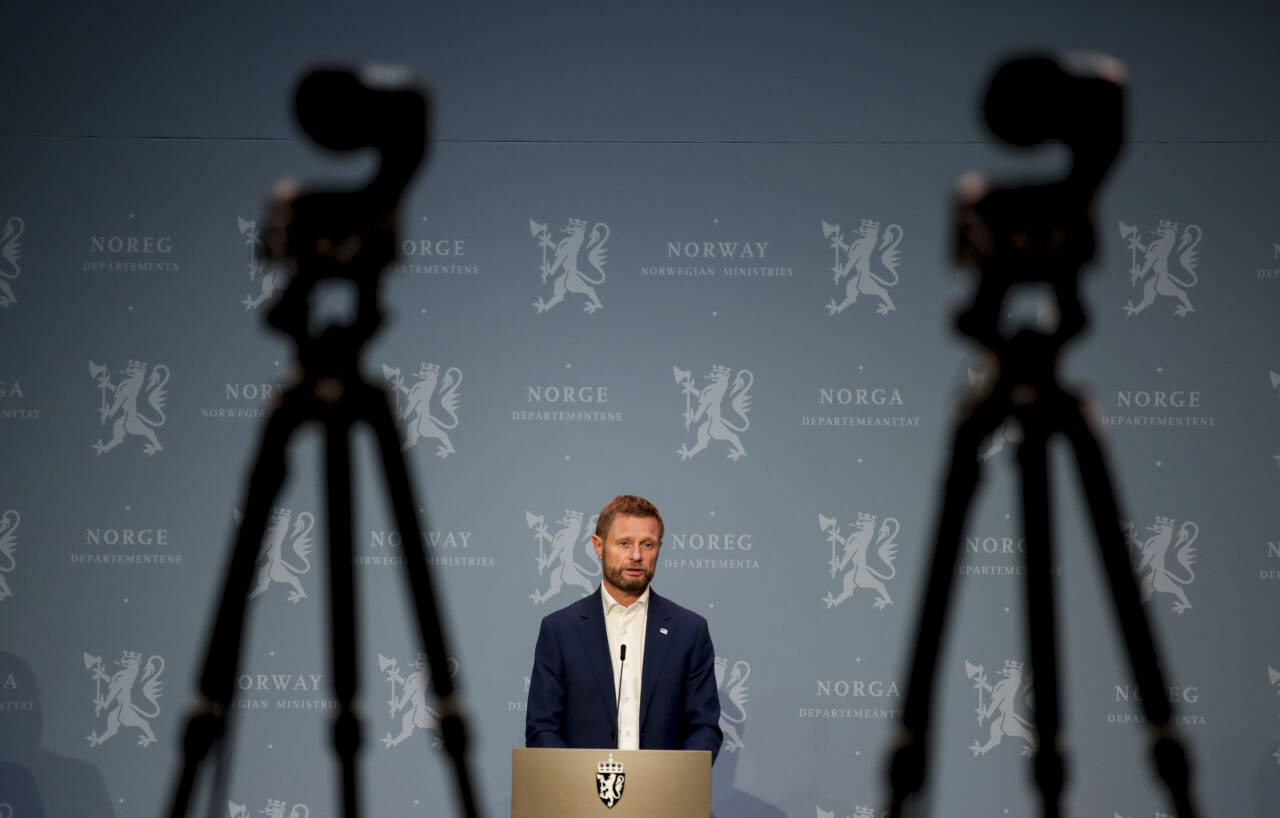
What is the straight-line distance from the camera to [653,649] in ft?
Result: 11.4

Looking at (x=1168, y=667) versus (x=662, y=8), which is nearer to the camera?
(x=1168, y=667)

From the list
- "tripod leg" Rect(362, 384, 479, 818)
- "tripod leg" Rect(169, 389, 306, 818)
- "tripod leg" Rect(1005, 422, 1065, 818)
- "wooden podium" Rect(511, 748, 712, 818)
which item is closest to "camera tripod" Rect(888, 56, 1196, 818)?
"tripod leg" Rect(1005, 422, 1065, 818)

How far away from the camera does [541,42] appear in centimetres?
481

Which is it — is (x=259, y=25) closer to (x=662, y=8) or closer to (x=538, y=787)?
(x=662, y=8)

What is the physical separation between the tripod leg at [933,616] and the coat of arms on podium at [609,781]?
1.71m

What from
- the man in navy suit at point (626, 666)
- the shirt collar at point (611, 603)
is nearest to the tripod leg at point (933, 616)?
the man in navy suit at point (626, 666)

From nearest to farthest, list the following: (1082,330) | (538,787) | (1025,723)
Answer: (1082,330), (538,787), (1025,723)

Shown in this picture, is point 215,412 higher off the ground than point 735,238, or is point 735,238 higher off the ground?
point 735,238

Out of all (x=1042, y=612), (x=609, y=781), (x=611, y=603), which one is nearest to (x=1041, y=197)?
(x=1042, y=612)

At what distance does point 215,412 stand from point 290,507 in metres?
0.47

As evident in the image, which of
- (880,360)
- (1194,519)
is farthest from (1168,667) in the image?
(880,360)

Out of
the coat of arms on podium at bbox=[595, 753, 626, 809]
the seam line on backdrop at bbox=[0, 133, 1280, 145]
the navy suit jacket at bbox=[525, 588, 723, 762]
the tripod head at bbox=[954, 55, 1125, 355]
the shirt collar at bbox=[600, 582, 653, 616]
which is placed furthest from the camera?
the seam line on backdrop at bbox=[0, 133, 1280, 145]

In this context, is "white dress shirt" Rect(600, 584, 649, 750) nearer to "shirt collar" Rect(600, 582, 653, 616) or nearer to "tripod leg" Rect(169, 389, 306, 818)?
"shirt collar" Rect(600, 582, 653, 616)

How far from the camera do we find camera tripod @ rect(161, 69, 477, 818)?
3.26ft
